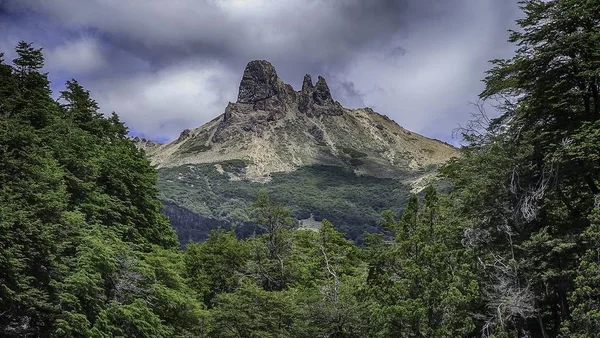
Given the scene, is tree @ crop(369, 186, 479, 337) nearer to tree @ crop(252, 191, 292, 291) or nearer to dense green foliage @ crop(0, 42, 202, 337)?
dense green foliage @ crop(0, 42, 202, 337)

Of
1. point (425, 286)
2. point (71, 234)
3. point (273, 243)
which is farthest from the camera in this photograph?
point (273, 243)

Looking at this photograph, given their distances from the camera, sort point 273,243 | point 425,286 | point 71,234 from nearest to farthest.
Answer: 1. point 425,286
2. point 71,234
3. point 273,243

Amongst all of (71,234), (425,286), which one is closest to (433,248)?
(425,286)

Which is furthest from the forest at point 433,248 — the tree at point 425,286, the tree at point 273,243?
the tree at point 273,243

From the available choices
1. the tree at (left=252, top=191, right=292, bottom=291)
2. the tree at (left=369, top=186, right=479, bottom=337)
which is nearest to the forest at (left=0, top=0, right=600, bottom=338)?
the tree at (left=369, top=186, right=479, bottom=337)

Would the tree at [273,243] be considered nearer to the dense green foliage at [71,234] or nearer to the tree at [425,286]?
the dense green foliage at [71,234]

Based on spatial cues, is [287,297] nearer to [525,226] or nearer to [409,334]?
[409,334]

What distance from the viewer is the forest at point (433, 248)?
51.8ft

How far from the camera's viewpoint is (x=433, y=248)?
16719 mm

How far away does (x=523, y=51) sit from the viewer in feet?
57.7

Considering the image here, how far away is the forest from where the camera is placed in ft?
51.8

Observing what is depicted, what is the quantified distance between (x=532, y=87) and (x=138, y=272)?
65.2 feet

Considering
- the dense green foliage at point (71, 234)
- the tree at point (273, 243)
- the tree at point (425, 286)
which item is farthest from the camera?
the tree at point (273, 243)

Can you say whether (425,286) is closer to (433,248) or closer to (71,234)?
(433,248)
